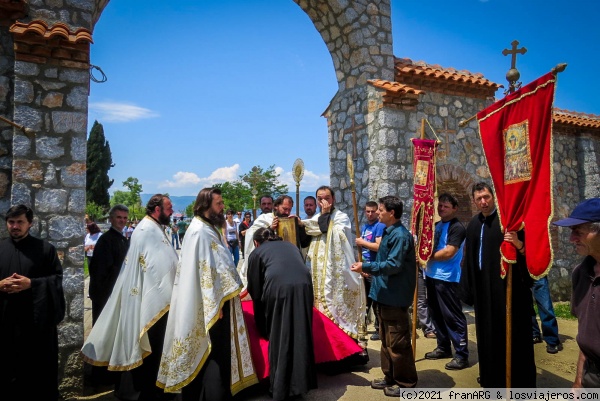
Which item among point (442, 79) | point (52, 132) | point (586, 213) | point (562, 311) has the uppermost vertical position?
point (442, 79)

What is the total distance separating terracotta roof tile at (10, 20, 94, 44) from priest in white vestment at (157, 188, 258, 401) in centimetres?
223

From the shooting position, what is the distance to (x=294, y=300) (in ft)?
12.3

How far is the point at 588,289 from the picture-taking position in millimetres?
2197

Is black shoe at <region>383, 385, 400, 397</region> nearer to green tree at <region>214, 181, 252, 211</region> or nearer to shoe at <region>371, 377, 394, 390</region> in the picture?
shoe at <region>371, 377, 394, 390</region>

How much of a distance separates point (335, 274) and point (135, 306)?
2.35 meters

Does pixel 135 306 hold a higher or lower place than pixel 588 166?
lower

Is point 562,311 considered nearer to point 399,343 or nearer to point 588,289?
point 399,343

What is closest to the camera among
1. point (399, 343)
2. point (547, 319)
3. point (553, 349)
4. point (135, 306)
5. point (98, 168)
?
point (399, 343)

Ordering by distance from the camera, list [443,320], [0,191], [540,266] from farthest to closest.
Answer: [443,320], [0,191], [540,266]

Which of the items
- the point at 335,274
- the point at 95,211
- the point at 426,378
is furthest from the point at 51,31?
the point at 95,211

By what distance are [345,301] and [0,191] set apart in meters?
4.05

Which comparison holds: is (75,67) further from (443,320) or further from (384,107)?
(443,320)

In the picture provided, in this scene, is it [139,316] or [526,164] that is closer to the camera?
[526,164]

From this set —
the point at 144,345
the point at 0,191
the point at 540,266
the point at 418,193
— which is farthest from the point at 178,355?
the point at 418,193
